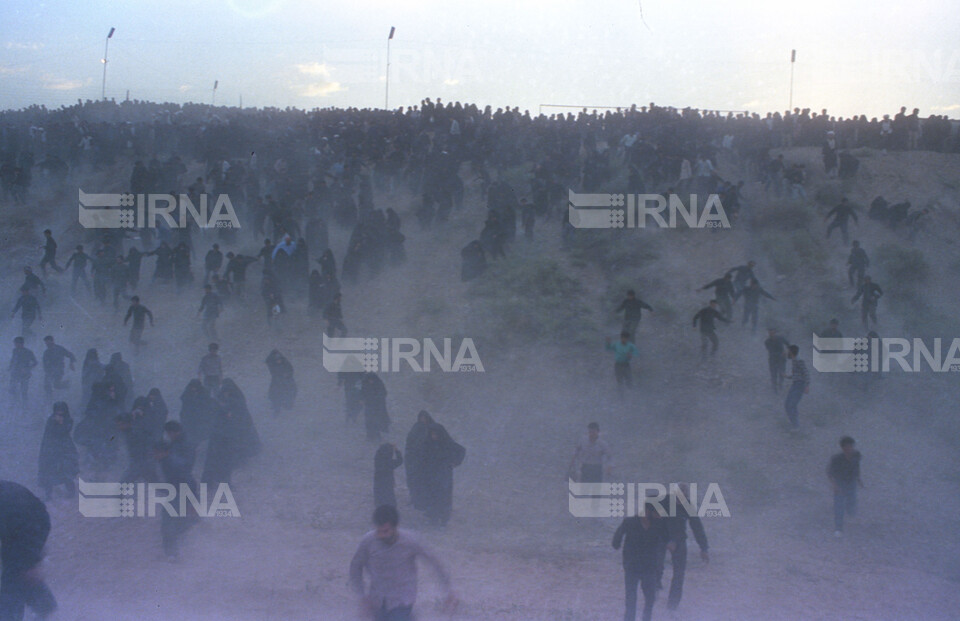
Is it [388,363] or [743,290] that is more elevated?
[743,290]

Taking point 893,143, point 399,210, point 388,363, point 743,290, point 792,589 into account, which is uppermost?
point 893,143

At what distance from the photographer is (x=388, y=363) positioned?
16.4 metres

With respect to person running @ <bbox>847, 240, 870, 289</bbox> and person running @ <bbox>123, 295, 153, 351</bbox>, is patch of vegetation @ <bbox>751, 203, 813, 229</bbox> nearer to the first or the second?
person running @ <bbox>847, 240, 870, 289</bbox>

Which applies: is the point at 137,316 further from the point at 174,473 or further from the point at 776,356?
the point at 776,356

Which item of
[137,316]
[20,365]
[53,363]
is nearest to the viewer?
[20,365]

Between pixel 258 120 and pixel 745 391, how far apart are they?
25.6 metres

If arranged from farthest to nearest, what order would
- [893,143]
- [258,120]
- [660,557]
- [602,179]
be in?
[258,120], [893,143], [602,179], [660,557]

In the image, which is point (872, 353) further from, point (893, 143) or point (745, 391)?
point (893, 143)

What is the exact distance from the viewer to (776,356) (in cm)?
1406

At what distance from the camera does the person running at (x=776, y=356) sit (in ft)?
45.7

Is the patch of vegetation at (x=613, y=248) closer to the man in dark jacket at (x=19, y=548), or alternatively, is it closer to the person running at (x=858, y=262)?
the person running at (x=858, y=262)

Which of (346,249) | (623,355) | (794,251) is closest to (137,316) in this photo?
(346,249)

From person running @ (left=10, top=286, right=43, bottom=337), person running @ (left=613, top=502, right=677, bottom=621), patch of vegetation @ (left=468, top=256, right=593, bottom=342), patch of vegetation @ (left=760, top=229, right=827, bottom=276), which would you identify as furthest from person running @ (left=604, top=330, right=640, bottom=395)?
person running @ (left=10, top=286, right=43, bottom=337)

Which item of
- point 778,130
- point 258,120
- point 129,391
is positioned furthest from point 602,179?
point 258,120
